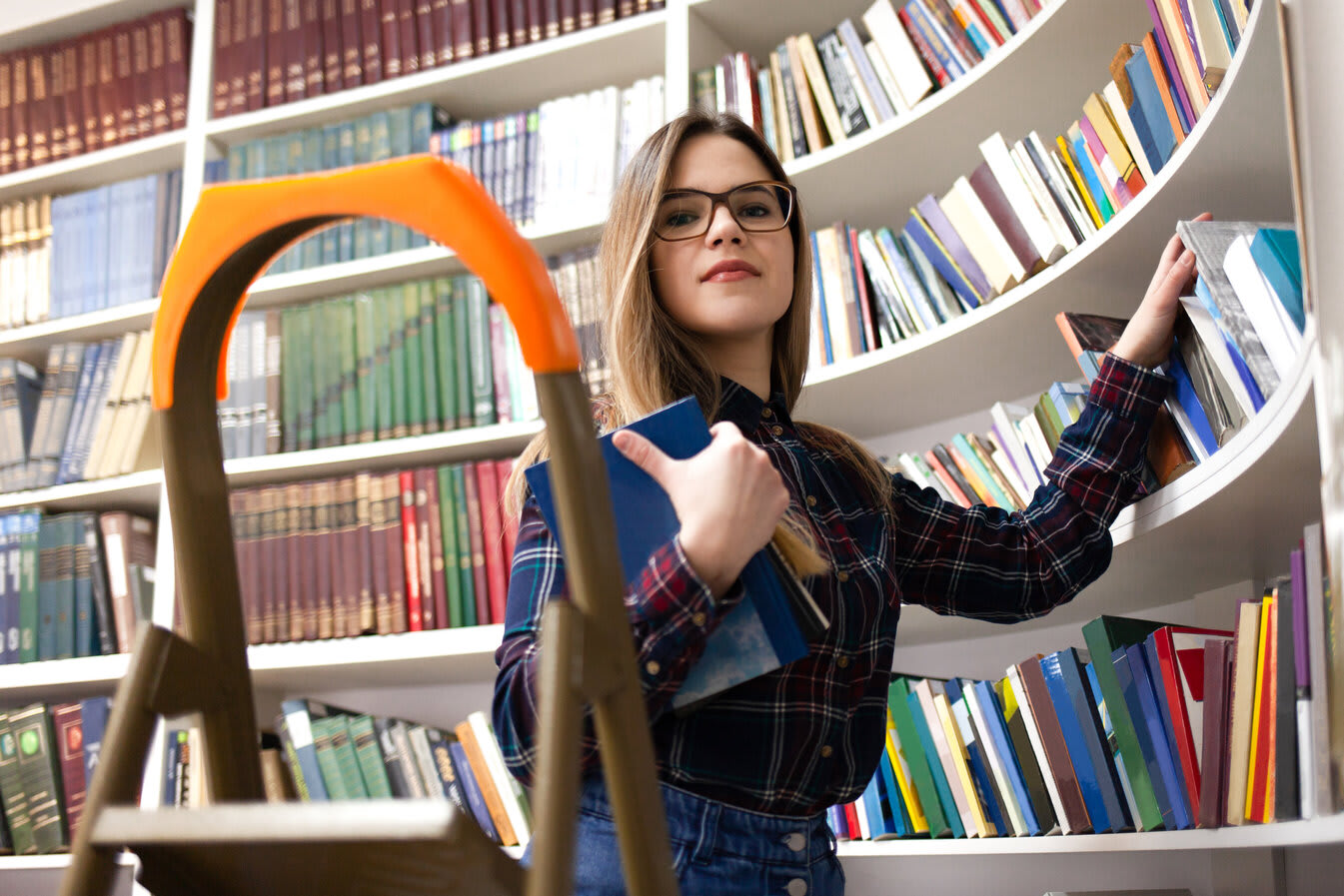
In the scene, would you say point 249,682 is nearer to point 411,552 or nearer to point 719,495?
point 719,495

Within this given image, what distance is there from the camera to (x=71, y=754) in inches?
78.4

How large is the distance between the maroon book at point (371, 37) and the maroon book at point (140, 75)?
498 millimetres

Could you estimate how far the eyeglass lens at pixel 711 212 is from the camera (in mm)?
1167

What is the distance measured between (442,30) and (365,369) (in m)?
0.67

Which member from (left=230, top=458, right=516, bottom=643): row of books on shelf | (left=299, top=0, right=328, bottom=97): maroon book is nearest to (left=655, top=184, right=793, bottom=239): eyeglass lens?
(left=230, top=458, right=516, bottom=643): row of books on shelf

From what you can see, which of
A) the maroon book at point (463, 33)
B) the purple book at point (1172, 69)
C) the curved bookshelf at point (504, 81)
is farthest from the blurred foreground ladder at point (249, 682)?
the maroon book at point (463, 33)

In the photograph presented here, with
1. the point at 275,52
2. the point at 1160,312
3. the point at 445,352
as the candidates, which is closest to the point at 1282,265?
the point at 1160,312

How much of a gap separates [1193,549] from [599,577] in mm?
899

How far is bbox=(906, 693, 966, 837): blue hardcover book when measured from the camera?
1418mm

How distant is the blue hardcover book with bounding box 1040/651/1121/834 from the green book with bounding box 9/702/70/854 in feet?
5.43

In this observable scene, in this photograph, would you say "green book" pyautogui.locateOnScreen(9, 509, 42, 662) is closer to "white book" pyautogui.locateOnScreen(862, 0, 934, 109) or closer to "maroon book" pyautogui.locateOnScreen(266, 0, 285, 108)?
"maroon book" pyautogui.locateOnScreen(266, 0, 285, 108)

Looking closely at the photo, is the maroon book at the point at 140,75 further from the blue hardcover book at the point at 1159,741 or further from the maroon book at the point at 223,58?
the blue hardcover book at the point at 1159,741

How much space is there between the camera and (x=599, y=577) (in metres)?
0.62

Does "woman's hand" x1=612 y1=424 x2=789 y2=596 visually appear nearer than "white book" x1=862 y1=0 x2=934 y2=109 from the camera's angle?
Yes
